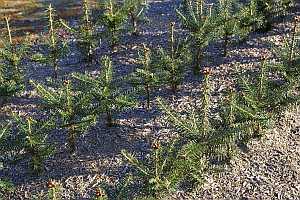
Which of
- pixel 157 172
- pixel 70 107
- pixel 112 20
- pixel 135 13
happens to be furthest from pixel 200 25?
pixel 157 172

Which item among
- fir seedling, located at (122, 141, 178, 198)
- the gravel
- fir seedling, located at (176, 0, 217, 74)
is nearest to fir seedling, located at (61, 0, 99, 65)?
the gravel

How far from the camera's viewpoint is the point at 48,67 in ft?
42.8

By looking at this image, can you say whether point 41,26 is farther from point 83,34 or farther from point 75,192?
point 75,192

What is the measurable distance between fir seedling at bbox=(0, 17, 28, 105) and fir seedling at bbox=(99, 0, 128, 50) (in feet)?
6.86

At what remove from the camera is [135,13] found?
14008mm

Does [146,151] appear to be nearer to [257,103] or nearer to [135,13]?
[257,103]

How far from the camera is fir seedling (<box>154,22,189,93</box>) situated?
10578 mm

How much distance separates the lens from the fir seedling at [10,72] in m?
11.0

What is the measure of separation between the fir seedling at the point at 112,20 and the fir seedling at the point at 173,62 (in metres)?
Answer: 1.80

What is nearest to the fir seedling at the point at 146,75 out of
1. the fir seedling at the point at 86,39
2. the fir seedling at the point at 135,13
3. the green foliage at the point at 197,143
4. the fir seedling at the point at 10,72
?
the green foliage at the point at 197,143

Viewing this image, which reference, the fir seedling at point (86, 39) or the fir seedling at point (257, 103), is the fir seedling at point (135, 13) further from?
the fir seedling at point (257, 103)

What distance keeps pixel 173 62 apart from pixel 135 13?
388 centimetres

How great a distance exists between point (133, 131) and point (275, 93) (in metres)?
2.94

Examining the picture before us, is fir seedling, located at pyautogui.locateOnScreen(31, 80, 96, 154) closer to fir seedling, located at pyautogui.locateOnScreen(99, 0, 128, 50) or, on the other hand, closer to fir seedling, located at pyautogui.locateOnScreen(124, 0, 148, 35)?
fir seedling, located at pyautogui.locateOnScreen(99, 0, 128, 50)
